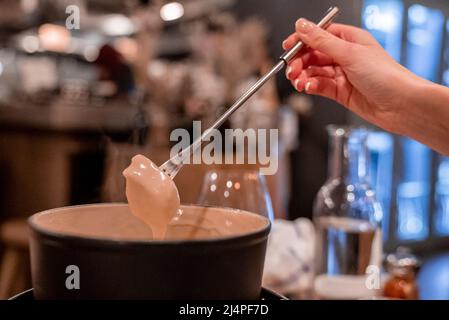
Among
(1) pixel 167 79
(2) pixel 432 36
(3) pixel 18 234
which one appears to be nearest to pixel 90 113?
(1) pixel 167 79

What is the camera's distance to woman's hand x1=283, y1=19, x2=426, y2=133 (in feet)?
2.67

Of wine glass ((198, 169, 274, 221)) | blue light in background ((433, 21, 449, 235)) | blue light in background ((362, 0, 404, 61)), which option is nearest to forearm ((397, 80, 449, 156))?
wine glass ((198, 169, 274, 221))

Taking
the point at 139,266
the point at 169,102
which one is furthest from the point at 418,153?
the point at 139,266

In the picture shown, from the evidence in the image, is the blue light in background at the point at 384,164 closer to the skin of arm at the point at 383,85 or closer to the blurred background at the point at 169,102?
the blurred background at the point at 169,102

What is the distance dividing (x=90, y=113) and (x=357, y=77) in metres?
1.96

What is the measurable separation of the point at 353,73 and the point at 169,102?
6.63ft

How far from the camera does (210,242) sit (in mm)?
406

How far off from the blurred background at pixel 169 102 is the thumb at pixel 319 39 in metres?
0.33

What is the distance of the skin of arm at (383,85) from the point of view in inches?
31.4

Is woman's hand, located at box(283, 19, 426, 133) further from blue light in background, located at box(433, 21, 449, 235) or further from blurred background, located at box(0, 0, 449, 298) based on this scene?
blue light in background, located at box(433, 21, 449, 235)

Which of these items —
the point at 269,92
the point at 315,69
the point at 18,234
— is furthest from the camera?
the point at 269,92

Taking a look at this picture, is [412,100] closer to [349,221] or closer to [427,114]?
[427,114]

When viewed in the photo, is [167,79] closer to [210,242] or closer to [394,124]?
[394,124]
